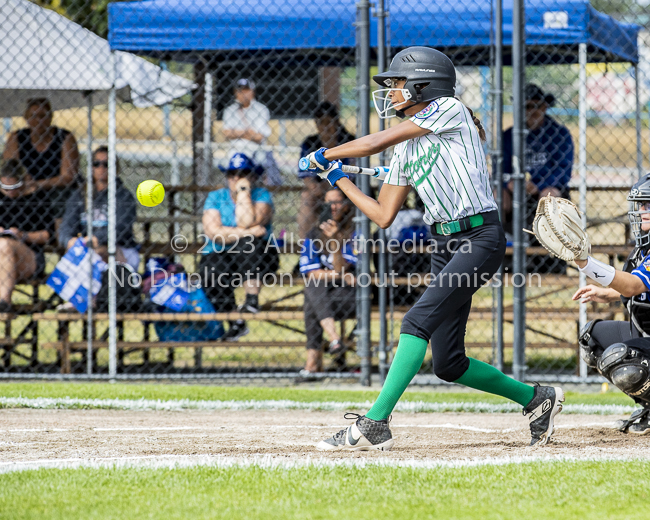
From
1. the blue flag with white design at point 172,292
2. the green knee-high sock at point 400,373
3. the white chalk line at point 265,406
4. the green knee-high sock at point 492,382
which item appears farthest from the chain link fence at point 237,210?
the green knee-high sock at point 400,373

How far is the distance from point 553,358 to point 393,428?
4133mm

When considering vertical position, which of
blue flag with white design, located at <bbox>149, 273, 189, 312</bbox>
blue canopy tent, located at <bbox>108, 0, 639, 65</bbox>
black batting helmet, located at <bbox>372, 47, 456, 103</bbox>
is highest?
blue canopy tent, located at <bbox>108, 0, 639, 65</bbox>

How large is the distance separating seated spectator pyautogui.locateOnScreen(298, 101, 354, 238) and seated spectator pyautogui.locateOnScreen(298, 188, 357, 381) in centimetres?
17

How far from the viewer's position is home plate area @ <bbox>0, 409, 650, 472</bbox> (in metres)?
3.81

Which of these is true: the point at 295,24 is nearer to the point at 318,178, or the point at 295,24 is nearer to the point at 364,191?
the point at 318,178

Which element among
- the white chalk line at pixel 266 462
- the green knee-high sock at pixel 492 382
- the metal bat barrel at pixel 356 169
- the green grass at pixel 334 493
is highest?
the metal bat barrel at pixel 356 169

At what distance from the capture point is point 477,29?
277 inches

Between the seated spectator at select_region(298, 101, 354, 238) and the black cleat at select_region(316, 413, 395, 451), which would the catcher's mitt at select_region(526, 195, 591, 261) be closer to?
the black cleat at select_region(316, 413, 395, 451)

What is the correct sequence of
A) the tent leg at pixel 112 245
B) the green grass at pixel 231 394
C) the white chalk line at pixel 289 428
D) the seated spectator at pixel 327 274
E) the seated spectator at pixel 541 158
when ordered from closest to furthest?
1. the white chalk line at pixel 289 428
2. the green grass at pixel 231 394
3. the tent leg at pixel 112 245
4. the seated spectator at pixel 327 274
5. the seated spectator at pixel 541 158

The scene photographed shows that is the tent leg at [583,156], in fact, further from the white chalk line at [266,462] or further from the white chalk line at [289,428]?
the white chalk line at [266,462]

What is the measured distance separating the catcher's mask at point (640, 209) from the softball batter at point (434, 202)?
75 cm

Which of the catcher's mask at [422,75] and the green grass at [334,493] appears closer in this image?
the green grass at [334,493]

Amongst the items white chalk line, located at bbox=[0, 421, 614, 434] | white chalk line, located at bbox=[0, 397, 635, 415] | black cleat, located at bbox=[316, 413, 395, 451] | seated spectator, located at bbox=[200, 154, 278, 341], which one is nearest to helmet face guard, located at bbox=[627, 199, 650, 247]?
white chalk line, located at bbox=[0, 421, 614, 434]

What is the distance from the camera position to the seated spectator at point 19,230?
718 centimetres
